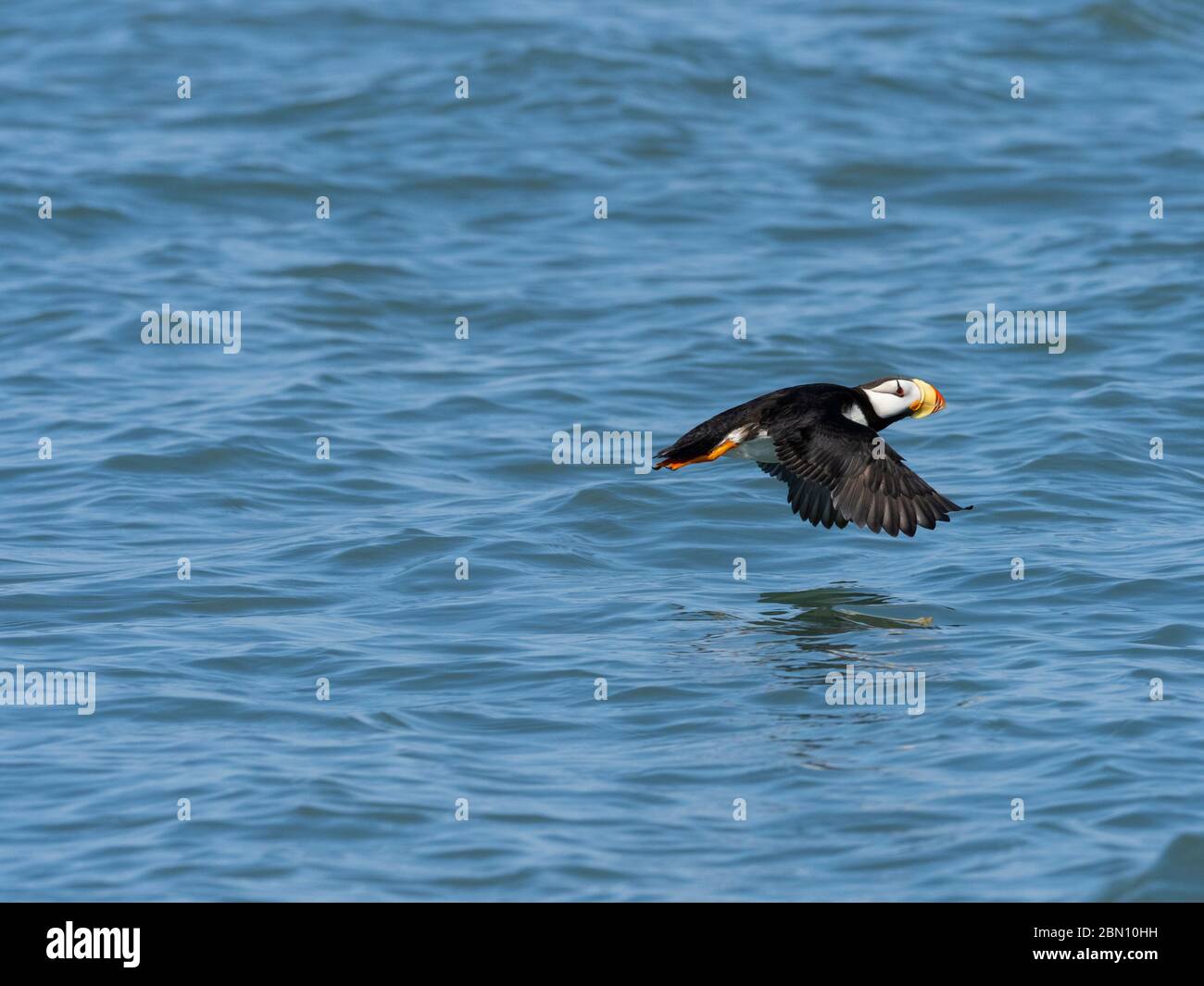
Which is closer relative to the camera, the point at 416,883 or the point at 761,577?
the point at 416,883

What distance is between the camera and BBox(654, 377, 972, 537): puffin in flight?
925cm

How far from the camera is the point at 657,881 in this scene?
631 centimetres

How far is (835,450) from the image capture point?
9.46 meters

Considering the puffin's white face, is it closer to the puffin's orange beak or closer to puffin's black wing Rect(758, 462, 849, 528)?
the puffin's orange beak

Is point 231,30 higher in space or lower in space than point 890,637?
higher

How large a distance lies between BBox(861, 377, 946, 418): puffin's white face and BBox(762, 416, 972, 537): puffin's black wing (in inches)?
29.5

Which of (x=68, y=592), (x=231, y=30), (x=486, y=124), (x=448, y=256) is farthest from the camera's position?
(x=231, y=30)

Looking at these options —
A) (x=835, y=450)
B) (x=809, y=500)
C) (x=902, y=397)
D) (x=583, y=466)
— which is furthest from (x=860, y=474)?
(x=583, y=466)

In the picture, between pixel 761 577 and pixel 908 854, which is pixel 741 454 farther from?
pixel 908 854

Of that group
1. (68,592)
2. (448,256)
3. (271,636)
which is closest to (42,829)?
(271,636)

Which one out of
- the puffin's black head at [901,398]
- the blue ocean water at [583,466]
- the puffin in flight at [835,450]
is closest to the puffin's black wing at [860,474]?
the puffin in flight at [835,450]

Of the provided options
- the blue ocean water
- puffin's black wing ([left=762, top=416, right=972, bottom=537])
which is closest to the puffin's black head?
puffin's black wing ([left=762, top=416, right=972, bottom=537])

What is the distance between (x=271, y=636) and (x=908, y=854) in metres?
3.93

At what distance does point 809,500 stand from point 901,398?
2.69ft
